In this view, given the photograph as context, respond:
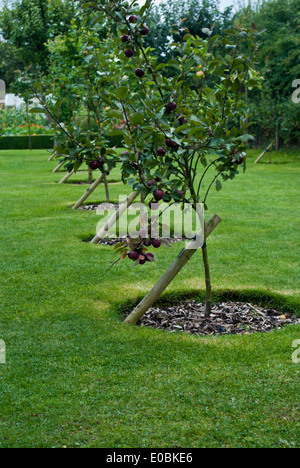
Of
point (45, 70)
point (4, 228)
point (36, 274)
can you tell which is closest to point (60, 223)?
point (4, 228)

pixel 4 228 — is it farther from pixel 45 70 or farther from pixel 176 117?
pixel 45 70

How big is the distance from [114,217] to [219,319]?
2826mm

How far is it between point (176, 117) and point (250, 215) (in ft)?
19.0

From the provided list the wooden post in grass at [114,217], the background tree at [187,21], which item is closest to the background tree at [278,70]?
the background tree at [187,21]

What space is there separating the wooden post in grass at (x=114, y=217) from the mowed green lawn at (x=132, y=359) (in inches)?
11.1

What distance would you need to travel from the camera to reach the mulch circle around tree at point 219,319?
448 centimetres

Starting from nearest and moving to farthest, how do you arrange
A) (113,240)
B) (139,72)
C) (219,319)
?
(139,72) → (219,319) → (113,240)

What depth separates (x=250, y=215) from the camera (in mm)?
9484

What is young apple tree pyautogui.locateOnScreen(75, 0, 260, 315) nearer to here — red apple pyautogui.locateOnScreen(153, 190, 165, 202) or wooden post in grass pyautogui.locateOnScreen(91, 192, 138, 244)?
red apple pyautogui.locateOnScreen(153, 190, 165, 202)

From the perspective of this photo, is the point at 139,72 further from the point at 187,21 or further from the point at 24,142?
the point at 187,21

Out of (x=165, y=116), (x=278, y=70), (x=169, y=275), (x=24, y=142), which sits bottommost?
(x=169, y=275)

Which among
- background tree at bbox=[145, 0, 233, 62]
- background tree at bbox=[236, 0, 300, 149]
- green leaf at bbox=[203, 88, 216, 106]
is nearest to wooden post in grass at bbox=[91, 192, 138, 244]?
green leaf at bbox=[203, 88, 216, 106]

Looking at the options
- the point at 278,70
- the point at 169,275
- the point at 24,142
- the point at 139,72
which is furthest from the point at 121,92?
the point at 24,142

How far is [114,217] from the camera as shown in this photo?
7105mm
